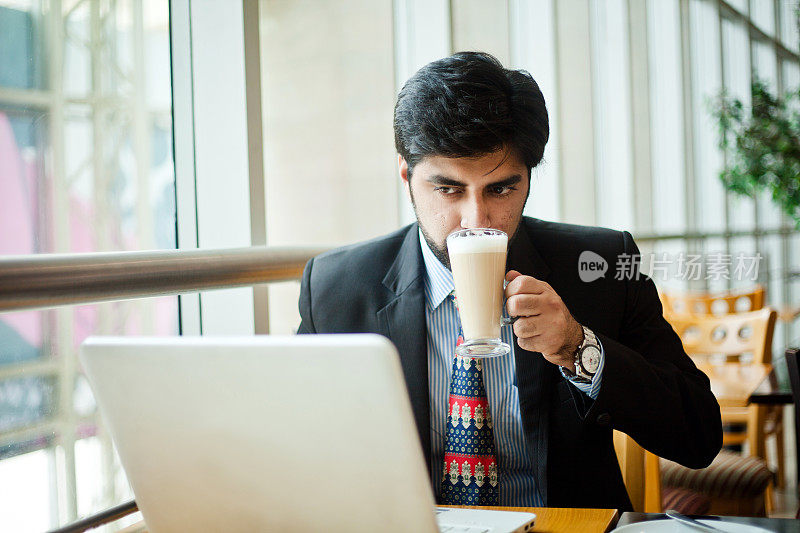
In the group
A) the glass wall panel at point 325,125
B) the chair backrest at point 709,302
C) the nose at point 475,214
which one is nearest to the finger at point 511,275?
the nose at point 475,214

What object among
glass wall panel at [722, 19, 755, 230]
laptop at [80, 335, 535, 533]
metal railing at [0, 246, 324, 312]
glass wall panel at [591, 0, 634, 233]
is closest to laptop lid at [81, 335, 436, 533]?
laptop at [80, 335, 535, 533]

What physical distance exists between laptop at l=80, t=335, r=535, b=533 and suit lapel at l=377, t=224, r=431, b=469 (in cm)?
63

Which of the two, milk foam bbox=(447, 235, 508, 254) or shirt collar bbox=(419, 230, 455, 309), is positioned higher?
milk foam bbox=(447, 235, 508, 254)

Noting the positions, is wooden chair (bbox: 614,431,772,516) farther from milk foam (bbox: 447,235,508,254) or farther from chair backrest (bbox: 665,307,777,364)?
milk foam (bbox: 447,235,508,254)

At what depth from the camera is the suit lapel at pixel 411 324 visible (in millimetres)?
1486

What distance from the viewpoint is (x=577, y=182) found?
5.47 meters

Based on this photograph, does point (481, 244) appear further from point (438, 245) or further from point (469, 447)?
point (469, 447)

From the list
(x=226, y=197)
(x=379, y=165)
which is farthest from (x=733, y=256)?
(x=226, y=197)

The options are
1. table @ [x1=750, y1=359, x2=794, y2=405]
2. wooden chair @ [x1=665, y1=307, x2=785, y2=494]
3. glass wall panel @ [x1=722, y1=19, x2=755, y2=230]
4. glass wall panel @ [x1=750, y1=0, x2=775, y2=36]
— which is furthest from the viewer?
Result: glass wall panel @ [x1=750, y1=0, x2=775, y2=36]

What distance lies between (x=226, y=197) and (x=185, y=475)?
1.33 m

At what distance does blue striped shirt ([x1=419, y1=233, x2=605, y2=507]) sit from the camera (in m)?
1.48

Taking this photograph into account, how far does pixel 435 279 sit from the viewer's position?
1.63 metres

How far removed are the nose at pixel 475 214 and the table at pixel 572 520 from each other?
21.0 inches

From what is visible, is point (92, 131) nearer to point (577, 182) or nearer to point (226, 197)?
point (226, 197)
